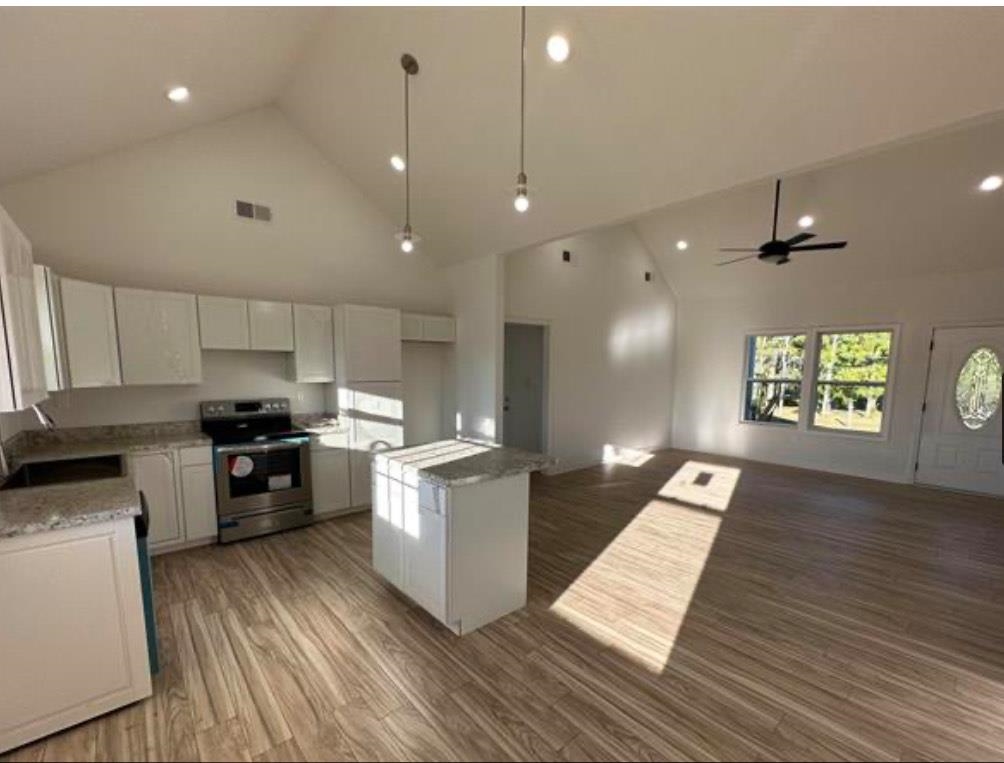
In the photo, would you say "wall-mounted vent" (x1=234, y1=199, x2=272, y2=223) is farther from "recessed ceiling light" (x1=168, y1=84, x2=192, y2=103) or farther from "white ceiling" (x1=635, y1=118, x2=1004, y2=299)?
"white ceiling" (x1=635, y1=118, x2=1004, y2=299)

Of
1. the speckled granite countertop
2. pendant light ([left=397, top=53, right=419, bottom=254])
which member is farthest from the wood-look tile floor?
pendant light ([left=397, top=53, right=419, bottom=254])

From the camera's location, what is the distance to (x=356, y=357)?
14.1ft

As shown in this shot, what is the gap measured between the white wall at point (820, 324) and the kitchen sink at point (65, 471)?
26.0ft

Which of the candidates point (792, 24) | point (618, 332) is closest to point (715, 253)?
point (618, 332)

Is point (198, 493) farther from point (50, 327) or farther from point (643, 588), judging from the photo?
point (643, 588)

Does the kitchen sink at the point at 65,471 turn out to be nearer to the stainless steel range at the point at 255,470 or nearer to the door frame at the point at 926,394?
the stainless steel range at the point at 255,470

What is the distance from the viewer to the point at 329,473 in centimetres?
416

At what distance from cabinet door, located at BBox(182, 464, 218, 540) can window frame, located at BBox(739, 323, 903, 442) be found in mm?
7465

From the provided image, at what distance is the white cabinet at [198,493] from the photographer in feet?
11.3

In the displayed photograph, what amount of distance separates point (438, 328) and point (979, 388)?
6797 mm

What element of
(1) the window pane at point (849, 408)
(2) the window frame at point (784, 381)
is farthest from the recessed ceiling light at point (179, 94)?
(1) the window pane at point (849, 408)

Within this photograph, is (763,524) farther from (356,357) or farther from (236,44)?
(236,44)

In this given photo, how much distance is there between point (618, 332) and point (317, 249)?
4.56m

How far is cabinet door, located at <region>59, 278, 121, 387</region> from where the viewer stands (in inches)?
120
